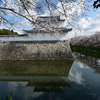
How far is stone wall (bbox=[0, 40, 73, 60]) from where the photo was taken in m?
8.98

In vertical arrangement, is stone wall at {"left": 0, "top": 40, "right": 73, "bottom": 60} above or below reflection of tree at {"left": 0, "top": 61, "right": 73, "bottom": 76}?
above

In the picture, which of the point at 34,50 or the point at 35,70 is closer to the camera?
the point at 35,70

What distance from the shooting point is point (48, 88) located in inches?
123

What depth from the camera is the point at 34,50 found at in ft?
30.4

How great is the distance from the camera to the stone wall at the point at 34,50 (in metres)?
8.98

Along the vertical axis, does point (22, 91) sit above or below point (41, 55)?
below

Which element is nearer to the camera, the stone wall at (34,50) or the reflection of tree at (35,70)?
the reflection of tree at (35,70)

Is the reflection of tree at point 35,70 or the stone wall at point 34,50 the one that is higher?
the stone wall at point 34,50

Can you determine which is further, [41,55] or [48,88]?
[41,55]

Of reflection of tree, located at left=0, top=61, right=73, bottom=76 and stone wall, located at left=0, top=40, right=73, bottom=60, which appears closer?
reflection of tree, located at left=0, top=61, right=73, bottom=76

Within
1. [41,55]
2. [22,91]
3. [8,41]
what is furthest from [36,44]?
[22,91]

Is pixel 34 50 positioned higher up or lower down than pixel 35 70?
higher up

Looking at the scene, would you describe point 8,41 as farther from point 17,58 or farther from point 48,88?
point 48,88

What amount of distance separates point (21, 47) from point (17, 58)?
1690 mm
